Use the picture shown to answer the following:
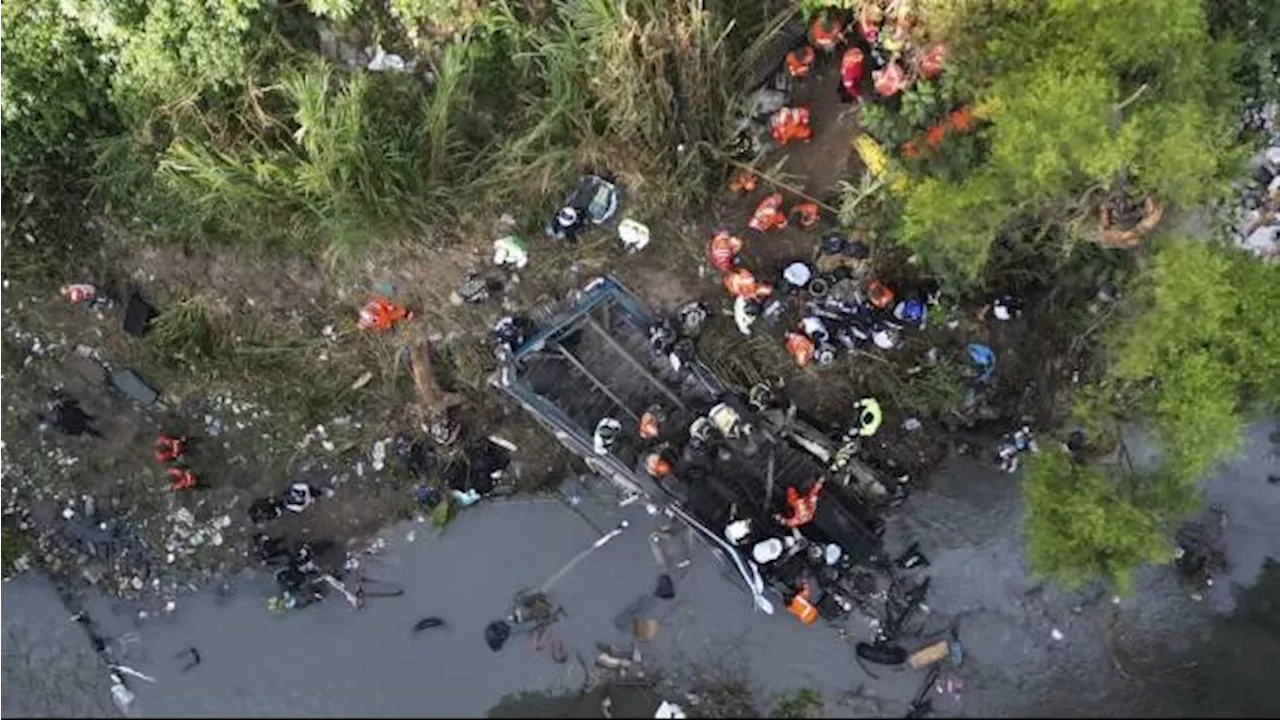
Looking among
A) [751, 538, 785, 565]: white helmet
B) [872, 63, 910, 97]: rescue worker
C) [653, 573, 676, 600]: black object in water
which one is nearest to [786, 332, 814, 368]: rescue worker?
[751, 538, 785, 565]: white helmet

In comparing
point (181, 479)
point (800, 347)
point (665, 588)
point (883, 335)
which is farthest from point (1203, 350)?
point (181, 479)

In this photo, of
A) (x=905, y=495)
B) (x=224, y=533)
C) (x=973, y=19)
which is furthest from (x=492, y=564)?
(x=973, y=19)

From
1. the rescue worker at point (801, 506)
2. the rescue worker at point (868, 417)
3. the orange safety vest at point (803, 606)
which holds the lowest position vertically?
the orange safety vest at point (803, 606)

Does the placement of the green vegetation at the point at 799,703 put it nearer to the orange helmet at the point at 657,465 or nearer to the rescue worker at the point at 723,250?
the orange helmet at the point at 657,465

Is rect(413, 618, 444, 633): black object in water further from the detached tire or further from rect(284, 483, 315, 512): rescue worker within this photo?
the detached tire

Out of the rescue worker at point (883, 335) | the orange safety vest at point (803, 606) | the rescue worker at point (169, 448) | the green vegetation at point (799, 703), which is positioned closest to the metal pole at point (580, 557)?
the orange safety vest at point (803, 606)

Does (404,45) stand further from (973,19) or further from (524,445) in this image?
(973,19)

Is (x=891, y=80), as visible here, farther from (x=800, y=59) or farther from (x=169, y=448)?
(x=169, y=448)

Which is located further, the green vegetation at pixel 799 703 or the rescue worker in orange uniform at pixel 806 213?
the green vegetation at pixel 799 703
